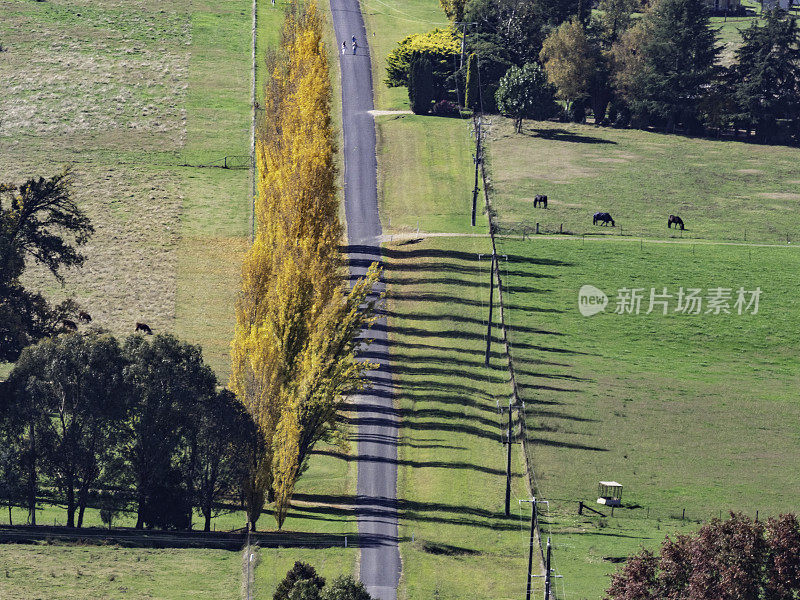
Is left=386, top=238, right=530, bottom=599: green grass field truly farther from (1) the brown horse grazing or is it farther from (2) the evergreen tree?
(2) the evergreen tree

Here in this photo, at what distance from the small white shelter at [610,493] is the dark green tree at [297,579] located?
1948 centimetres

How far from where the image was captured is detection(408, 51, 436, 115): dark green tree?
457 feet

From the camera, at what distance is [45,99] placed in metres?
141

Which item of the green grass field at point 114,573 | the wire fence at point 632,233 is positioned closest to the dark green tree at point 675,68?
the wire fence at point 632,233

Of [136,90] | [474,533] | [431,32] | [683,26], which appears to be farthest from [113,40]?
[474,533]

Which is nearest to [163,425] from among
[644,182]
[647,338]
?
[647,338]

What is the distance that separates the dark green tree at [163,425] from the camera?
77.5 meters

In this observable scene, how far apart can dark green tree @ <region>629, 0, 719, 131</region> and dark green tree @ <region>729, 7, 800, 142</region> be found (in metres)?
3.26

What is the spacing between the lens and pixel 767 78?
144625 millimetres

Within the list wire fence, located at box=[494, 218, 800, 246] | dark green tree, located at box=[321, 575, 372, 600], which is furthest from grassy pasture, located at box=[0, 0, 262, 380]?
dark green tree, located at box=[321, 575, 372, 600]

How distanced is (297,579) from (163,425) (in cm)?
1507

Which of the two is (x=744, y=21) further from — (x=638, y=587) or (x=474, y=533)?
(x=638, y=587)

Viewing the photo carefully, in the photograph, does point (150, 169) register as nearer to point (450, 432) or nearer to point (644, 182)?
point (644, 182)

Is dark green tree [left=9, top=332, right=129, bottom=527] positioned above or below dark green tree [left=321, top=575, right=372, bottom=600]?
above
